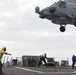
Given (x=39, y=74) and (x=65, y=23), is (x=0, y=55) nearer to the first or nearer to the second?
(x=39, y=74)

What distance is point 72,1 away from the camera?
51938 mm

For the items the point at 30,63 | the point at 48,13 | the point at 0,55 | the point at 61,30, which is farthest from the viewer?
the point at 30,63

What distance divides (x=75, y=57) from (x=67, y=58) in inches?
456

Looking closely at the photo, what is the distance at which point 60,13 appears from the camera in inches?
1875

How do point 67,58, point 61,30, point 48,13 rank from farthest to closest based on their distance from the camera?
point 67,58, point 61,30, point 48,13

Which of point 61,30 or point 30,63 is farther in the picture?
point 30,63

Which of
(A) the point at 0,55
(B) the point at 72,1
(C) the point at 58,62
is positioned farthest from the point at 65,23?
(A) the point at 0,55

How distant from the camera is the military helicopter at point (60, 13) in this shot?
4712 cm

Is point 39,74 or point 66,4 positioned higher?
point 66,4

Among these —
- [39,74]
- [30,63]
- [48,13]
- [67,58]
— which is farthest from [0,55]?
[67,58]

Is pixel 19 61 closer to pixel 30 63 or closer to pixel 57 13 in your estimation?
Result: pixel 30 63

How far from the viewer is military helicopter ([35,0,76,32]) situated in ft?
155

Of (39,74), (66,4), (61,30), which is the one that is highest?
(66,4)

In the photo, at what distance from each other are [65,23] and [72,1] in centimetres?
511
